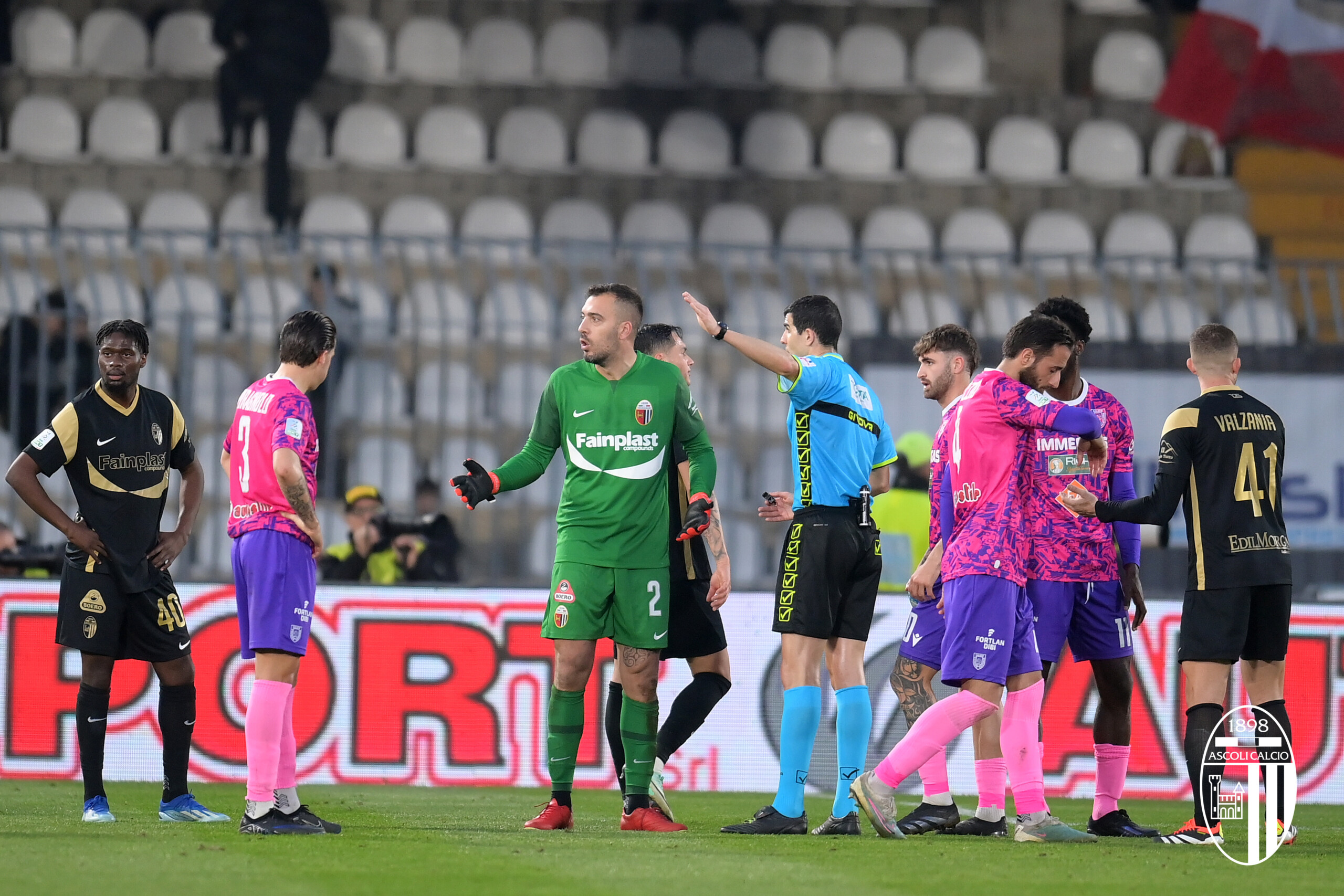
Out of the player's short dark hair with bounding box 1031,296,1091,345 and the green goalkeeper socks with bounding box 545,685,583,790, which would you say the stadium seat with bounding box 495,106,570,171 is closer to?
the player's short dark hair with bounding box 1031,296,1091,345

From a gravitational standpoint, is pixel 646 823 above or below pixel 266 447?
below

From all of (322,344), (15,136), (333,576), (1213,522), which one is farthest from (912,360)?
(15,136)

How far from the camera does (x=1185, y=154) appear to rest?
57.5ft

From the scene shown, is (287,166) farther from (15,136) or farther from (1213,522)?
(1213,522)

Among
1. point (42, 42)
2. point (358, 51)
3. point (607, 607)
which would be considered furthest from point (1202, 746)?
point (42, 42)

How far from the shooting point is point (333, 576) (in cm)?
1064

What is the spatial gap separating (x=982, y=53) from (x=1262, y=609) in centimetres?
1249

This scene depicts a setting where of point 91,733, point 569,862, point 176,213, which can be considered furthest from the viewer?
point 176,213

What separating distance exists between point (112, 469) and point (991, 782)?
12.9 ft

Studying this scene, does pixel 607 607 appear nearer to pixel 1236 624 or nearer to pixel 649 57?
pixel 1236 624

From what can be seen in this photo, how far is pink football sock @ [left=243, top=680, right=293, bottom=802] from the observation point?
6320 millimetres

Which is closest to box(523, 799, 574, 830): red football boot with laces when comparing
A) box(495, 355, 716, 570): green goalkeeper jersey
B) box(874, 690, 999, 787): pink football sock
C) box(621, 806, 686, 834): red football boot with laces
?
box(621, 806, 686, 834): red football boot with laces

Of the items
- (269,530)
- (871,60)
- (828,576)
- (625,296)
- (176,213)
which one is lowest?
(828,576)

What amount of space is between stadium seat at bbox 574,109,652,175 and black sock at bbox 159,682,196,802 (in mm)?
10534
